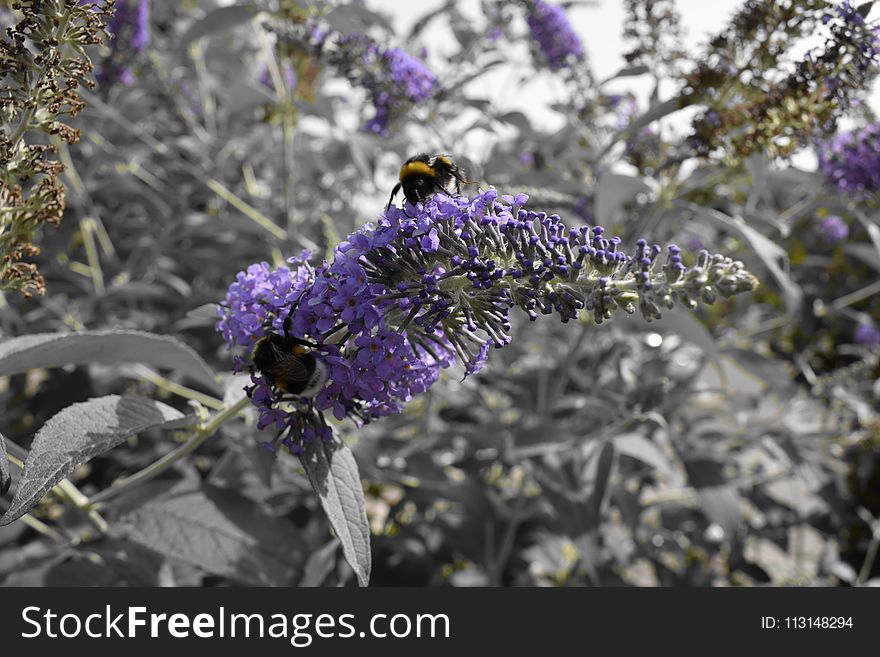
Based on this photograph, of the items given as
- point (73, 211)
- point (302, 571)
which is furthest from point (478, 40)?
point (302, 571)

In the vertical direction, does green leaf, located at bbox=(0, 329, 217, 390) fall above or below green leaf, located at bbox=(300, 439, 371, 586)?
above

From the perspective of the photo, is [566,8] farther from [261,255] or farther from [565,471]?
[565,471]

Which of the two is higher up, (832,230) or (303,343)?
(832,230)

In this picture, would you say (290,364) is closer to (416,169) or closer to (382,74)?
(416,169)

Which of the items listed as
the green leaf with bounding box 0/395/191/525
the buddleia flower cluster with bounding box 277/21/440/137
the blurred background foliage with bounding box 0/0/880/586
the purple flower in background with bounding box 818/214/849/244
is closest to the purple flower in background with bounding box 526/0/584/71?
the blurred background foliage with bounding box 0/0/880/586

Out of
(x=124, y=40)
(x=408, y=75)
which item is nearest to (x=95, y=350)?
(x=408, y=75)

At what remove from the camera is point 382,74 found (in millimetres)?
3377

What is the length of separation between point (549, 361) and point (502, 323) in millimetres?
3160

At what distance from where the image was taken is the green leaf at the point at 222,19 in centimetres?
359

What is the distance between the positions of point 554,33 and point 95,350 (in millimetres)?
3194

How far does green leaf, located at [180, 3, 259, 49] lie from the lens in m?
3.59

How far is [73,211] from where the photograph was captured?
16.2 feet

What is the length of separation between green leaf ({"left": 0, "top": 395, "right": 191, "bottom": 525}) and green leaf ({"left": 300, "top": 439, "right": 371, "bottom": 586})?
1.25ft

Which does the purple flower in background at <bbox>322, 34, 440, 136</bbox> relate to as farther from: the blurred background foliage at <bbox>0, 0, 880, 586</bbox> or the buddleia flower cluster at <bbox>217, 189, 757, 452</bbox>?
the buddleia flower cluster at <bbox>217, 189, 757, 452</bbox>
